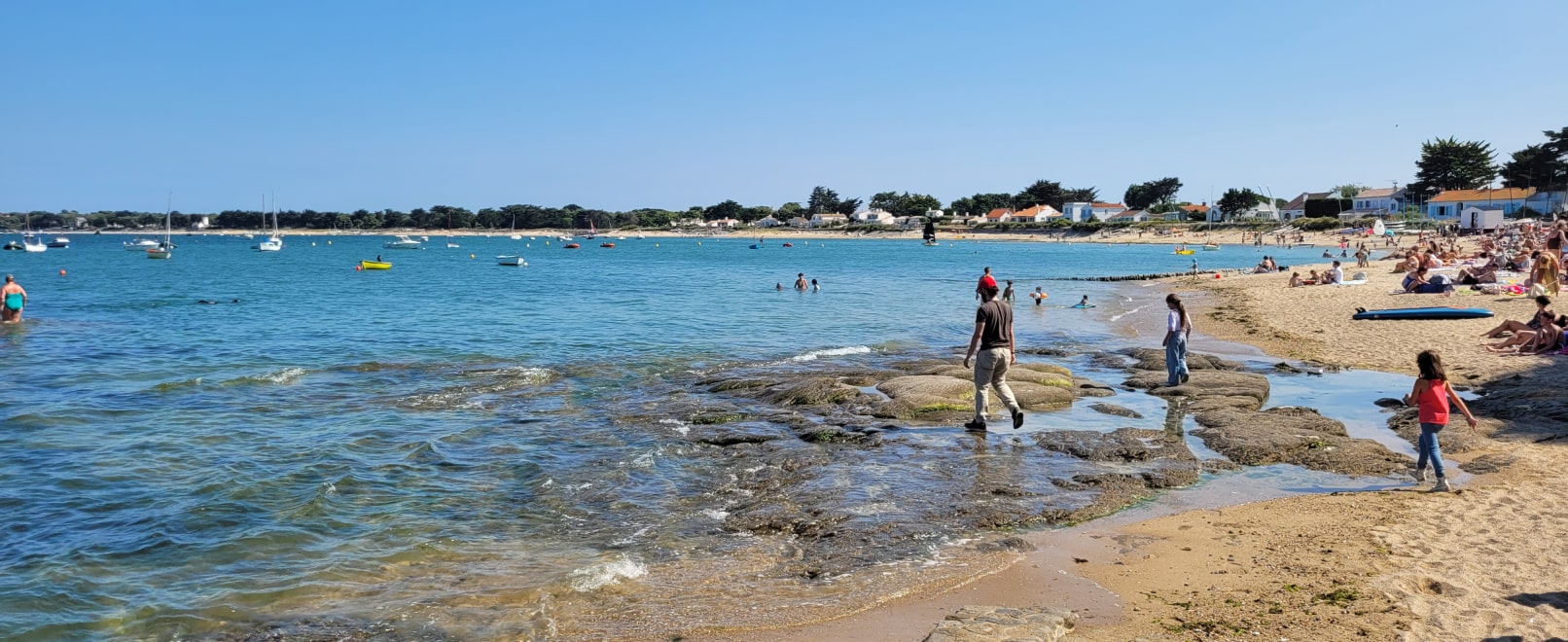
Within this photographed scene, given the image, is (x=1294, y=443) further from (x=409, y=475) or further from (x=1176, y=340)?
(x=409, y=475)

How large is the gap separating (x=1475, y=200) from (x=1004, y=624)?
113 metres

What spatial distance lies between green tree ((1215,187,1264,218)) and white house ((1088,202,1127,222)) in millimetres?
25158

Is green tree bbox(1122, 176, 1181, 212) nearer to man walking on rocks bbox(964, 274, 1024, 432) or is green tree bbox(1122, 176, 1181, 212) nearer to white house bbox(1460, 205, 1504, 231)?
white house bbox(1460, 205, 1504, 231)

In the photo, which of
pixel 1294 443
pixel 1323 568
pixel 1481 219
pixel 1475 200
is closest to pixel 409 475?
pixel 1323 568

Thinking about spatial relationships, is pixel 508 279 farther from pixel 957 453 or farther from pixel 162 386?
pixel 957 453

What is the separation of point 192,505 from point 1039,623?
9.13 m

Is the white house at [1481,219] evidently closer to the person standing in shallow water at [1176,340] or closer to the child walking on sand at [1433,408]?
the person standing in shallow water at [1176,340]

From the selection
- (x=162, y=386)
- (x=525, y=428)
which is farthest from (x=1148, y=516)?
(x=162, y=386)

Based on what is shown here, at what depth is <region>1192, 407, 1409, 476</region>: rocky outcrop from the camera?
36.6 ft

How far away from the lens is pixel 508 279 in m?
62.2

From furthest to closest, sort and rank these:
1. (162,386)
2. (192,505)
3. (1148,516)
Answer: (162,386)
(192,505)
(1148,516)

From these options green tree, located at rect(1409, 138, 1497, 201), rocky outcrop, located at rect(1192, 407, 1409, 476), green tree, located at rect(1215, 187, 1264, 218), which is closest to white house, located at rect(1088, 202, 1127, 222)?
green tree, located at rect(1215, 187, 1264, 218)

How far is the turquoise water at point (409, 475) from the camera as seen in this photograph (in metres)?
8.08

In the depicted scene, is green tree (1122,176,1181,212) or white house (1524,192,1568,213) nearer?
white house (1524,192,1568,213)
